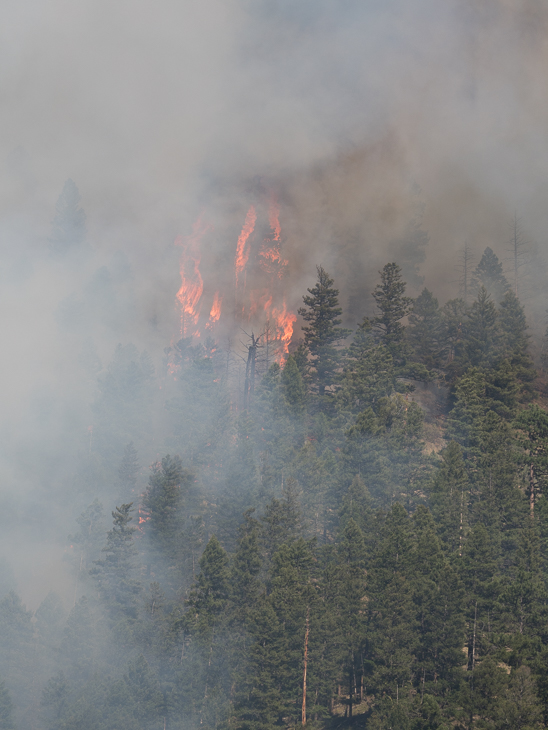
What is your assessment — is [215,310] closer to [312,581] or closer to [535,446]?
[535,446]

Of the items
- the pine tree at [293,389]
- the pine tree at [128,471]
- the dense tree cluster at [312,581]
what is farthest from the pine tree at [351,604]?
the pine tree at [128,471]

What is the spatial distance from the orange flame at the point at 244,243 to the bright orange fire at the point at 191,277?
295 inches

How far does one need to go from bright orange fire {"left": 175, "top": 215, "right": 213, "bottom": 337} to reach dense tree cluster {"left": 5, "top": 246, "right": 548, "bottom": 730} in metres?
45.2

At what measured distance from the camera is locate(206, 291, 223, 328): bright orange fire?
121250mm

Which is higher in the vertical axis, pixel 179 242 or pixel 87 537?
pixel 179 242

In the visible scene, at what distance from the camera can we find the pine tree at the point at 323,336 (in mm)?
83750

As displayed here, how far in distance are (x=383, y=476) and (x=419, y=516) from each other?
26.3ft

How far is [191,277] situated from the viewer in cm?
12688

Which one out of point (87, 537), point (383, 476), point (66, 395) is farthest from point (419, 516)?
point (66, 395)

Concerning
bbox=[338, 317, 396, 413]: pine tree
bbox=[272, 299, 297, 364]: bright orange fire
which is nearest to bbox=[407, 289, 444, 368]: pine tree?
bbox=[338, 317, 396, 413]: pine tree

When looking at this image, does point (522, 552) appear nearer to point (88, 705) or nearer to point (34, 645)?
point (88, 705)

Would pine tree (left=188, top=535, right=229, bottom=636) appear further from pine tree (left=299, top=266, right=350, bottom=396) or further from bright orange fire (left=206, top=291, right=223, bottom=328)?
bright orange fire (left=206, top=291, right=223, bottom=328)

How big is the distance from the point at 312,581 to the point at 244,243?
8709 centimetres

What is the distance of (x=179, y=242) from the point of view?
136 meters
